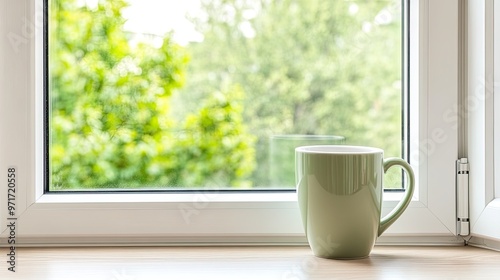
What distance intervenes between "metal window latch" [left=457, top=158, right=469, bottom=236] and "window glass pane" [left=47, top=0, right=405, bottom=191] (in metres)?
0.11

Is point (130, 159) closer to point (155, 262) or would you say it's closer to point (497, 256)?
point (155, 262)

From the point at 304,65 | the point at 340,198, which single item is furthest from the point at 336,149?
the point at 304,65

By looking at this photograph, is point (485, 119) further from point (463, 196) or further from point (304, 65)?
point (304, 65)

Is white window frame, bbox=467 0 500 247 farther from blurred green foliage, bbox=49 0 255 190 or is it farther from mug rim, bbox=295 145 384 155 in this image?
blurred green foliage, bbox=49 0 255 190

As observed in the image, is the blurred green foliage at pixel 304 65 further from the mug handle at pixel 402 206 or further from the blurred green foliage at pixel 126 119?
the mug handle at pixel 402 206

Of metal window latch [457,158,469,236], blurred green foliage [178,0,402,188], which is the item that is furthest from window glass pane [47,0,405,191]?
metal window latch [457,158,469,236]

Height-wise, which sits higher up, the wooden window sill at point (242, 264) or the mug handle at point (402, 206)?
the mug handle at point (402, 206)

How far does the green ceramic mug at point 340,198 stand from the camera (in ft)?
2.78

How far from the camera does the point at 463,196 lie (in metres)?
0.98

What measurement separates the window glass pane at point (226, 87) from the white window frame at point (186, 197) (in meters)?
0.08

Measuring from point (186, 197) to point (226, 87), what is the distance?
22 cm

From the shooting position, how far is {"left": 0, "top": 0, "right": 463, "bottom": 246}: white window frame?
95 cm

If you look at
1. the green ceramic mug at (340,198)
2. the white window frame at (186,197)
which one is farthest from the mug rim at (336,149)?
the white window frame at (186,197)

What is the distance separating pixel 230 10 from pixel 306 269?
49 cm
